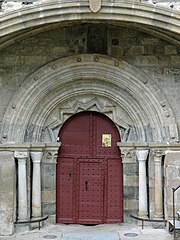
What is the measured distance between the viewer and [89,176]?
25.7 feet

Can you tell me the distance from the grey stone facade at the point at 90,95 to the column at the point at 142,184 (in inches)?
3.6

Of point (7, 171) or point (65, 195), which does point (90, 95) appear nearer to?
point (65, 195)

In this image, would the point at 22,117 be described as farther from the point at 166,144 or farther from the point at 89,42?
the point at 166,144

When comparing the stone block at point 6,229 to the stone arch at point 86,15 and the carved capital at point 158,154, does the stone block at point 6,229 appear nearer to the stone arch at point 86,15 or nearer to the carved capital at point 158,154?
the carved capital at point 158,154

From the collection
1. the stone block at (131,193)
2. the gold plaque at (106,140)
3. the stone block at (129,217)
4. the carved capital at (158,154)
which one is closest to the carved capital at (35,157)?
the gold plaque at (106,140)

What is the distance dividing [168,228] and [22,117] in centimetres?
290

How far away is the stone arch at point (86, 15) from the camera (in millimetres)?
6043

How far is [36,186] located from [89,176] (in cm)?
94

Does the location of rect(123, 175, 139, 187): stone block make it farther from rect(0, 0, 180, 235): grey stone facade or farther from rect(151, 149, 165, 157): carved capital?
rect(151, 149, 165, 157): carved capital

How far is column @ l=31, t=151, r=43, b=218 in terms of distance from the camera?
7469 mm

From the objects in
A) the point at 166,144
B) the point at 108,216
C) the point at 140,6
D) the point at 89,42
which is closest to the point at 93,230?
the point at 108,216

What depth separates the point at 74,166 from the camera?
783 cm

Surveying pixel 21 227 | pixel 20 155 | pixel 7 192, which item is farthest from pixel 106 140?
pixel 21 227

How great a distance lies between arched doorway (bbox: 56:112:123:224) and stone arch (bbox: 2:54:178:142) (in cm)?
29
